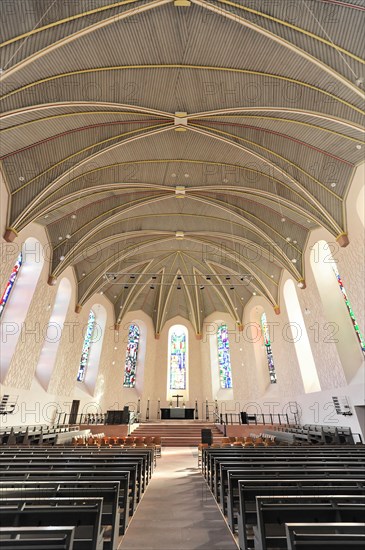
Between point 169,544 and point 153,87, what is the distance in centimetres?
1285

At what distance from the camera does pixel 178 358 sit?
28266mm

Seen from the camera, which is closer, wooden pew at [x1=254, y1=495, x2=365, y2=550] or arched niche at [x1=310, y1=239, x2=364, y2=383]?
wooden pew at [x1=254, y1=495, x2=365, y2=550]

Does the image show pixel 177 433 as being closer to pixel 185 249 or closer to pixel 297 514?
pixel 185 249

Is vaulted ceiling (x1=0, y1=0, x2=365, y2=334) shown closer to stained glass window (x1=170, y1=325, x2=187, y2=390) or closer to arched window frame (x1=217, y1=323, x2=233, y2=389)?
arched window frame (x1=217, y1=323, x2=233, y2=389)

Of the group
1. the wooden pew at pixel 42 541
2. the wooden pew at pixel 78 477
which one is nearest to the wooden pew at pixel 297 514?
the wooden pew at pixel 42 541

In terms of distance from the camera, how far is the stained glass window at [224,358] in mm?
25919

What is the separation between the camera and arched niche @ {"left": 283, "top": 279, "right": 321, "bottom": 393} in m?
17.4

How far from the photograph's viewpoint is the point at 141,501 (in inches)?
231

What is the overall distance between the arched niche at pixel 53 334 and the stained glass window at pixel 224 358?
1425 cm

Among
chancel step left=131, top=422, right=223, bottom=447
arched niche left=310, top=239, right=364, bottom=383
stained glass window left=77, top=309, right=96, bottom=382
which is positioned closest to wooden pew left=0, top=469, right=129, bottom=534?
arched niche left=310, top=239, right=364, bottom=383

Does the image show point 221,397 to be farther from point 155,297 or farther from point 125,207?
point 125,207

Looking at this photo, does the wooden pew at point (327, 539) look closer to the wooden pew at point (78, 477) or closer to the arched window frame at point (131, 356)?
the wooden pew at point (78, 477)

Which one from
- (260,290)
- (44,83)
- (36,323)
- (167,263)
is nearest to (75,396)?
(36,323)

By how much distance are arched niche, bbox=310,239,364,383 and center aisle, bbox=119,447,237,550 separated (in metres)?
9.52
